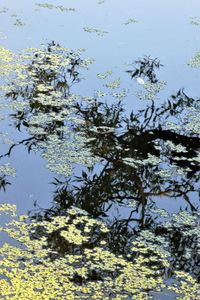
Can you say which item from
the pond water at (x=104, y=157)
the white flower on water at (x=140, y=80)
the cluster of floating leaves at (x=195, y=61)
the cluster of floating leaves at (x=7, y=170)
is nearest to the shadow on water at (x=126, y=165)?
the pond water at (x=104, y=157)

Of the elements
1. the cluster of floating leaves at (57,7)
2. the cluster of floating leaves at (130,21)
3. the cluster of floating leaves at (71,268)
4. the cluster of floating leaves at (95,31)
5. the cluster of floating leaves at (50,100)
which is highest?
the cluster of floating leaves at (57,7)

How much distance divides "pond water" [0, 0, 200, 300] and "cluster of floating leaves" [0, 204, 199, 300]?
0.04 ft

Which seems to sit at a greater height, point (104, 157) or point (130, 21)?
point (130, 21)

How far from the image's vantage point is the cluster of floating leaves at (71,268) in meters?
3.79

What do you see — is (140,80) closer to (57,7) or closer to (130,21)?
(130,21)

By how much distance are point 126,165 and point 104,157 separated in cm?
27

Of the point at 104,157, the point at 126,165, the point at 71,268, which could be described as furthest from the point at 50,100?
the point at 71,268

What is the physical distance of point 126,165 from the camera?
5477 mm

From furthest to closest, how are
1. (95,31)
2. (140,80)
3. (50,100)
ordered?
(95,31)
(140,80)
(50,100)

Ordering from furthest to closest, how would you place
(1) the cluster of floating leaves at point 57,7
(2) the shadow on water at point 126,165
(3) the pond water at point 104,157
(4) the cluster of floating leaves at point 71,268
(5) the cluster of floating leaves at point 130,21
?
1. (1) the cluster of floating leaves at point 57,7
2. (5) the cluster of floating leaves at point 130,21
3. (2) the shadow on water at point 126,165
4. (3) the pond water at point 104,157
5. (4) the cluster of floating leaves at point 71,268

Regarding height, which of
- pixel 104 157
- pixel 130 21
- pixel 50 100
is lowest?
pixel 104 157

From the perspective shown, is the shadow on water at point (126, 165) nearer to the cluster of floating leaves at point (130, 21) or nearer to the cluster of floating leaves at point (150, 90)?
the cluster of floating leaves at point (150, 90)

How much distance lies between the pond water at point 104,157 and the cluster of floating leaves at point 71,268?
0.01m

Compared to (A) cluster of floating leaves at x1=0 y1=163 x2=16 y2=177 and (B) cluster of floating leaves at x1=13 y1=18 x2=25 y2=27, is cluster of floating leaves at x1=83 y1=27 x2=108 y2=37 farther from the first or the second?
(A) cluster of floating leaves at x1=0 y1=163 x2=16 y2=177
